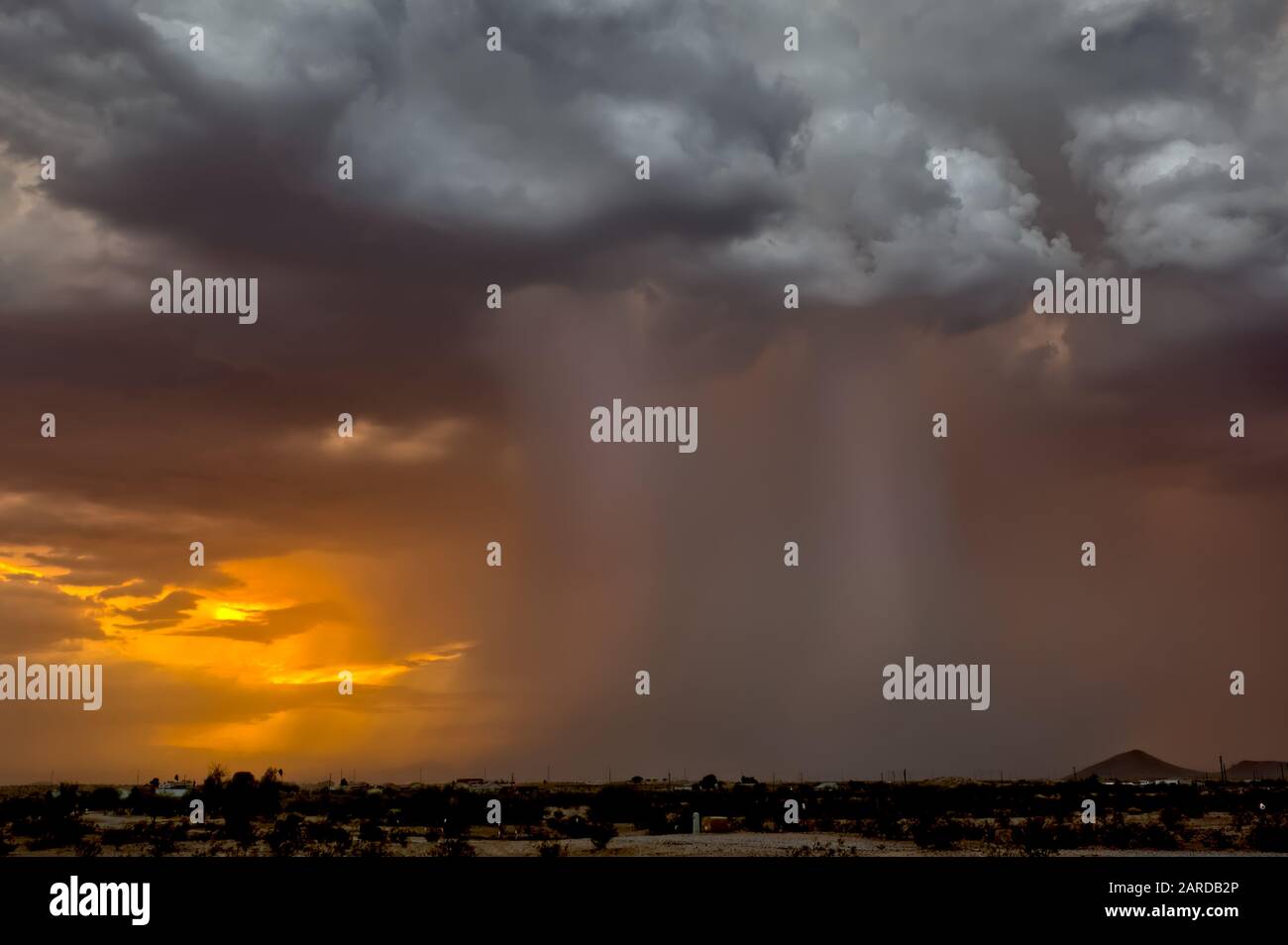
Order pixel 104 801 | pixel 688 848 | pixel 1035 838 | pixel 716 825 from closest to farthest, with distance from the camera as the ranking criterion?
1. pixel 688 848
2. pixel 1035 838
3. pixel 716 825
4. pixel 104 801

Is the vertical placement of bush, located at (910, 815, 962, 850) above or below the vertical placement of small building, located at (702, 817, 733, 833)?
above

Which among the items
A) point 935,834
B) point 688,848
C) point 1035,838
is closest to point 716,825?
point 688,848

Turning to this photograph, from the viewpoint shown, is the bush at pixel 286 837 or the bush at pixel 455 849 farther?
the bush at pixel 286 837

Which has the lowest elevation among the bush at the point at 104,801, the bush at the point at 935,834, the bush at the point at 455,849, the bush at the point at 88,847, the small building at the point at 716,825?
the bush at the point at 104,801

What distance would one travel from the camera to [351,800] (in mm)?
88312

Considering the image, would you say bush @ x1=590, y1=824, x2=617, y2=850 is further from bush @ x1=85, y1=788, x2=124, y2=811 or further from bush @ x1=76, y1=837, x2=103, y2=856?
bush @ x1=85, y1=788, x2=124, y2=811

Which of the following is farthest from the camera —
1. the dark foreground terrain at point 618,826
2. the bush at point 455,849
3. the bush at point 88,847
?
the dark foreground terrain at point 618,826

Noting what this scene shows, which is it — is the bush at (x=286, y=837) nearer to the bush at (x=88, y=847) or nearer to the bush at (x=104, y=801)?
the bush at (x=88, y=847)

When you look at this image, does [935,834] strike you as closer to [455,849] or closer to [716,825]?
[716,825]

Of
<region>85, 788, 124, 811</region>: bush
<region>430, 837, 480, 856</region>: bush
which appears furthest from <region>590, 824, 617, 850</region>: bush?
<region>85, 788, 124, 811</region>: bush

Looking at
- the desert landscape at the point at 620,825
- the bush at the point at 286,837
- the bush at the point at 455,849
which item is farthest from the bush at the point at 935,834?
the bush at the point at 286,837

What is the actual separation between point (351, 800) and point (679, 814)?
28.0m
